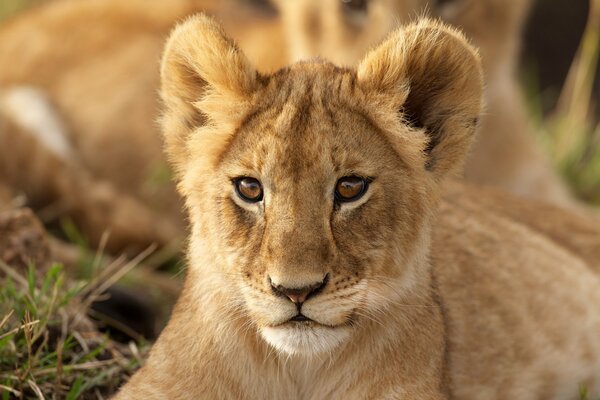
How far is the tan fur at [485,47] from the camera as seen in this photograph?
5863 millimetres

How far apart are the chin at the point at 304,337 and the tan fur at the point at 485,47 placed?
108 inches

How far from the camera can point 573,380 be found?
164 inches

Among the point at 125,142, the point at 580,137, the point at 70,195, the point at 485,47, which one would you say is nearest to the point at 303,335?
the point at 70,195

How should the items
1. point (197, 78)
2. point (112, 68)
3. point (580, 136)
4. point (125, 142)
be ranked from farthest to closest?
point (580, 136), point (112, 68), point (125, 142), point (197, 78)

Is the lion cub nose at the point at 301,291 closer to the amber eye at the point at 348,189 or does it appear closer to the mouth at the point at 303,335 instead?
the mouth at the point at 303,335

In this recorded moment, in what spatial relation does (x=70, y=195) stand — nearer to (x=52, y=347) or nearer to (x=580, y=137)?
(x=52, y=347)

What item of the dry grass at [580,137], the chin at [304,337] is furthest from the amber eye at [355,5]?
the chin at [304,337]

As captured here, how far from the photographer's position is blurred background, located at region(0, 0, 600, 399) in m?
4.32

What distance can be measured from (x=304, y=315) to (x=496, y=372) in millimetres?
1249

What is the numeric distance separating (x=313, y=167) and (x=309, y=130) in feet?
0.36

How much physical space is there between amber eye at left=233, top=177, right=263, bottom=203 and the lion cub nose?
251 millimetres

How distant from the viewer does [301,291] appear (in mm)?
2814

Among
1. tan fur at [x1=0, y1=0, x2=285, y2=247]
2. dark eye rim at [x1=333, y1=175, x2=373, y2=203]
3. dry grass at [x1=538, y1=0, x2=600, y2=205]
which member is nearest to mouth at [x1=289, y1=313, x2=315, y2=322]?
dark eye rim at [x1=333, y1=175, x2=373, y2=203]

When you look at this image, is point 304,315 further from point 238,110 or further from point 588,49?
point 588,49
